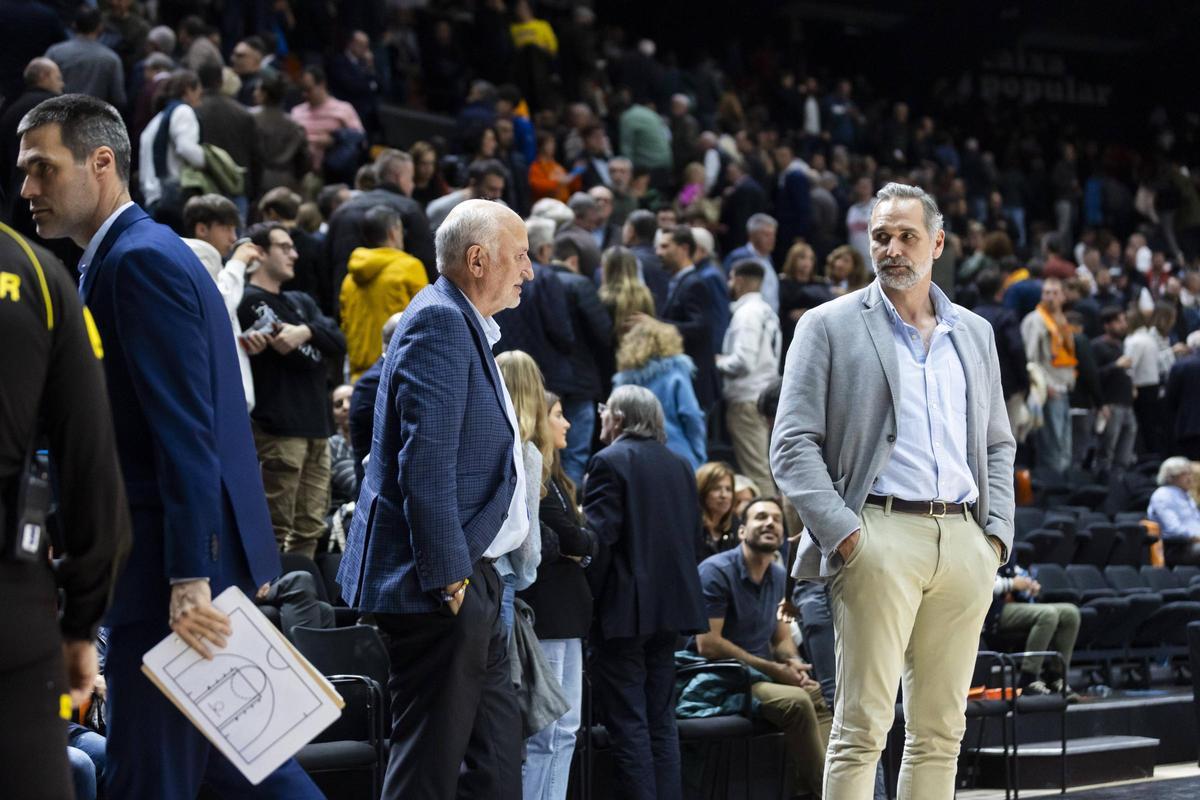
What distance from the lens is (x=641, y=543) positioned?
20.8ft

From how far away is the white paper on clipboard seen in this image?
11.0ft

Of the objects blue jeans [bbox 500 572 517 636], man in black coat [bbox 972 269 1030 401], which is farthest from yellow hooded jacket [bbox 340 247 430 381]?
man in black coat [bbox 972 269 1030 401]

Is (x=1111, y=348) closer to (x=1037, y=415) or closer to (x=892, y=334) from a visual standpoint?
(x=1037, y=415)

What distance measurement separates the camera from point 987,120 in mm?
26062

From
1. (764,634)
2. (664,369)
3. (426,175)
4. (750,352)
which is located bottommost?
(764,634)

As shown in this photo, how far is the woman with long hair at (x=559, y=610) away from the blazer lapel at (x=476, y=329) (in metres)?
1.35

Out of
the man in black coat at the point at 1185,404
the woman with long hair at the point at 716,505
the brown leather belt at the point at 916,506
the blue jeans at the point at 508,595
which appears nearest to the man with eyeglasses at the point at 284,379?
the woman with long hair at the point at 716,505

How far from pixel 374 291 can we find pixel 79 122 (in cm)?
505

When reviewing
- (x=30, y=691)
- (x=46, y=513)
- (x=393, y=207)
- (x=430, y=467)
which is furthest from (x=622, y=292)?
(x=30, y=691)

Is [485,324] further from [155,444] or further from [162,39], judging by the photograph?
[162,39]

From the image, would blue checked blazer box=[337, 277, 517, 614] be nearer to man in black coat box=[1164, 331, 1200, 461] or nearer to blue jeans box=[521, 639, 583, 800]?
blue jeans box=[521, 639, 583, 800]

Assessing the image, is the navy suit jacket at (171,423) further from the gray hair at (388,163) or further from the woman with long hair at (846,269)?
the woman with long hair at (846,269)

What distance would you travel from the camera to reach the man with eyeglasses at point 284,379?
7.20 meters

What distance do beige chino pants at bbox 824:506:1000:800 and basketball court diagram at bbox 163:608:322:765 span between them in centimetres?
157
